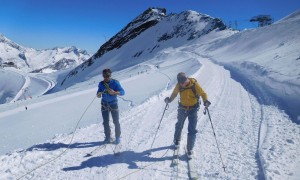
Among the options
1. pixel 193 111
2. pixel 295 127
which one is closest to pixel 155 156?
pixel 193 111

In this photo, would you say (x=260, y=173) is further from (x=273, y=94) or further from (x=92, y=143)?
(x=273, y=94)

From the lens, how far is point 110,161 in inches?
289

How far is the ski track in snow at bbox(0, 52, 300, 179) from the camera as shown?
258 inches

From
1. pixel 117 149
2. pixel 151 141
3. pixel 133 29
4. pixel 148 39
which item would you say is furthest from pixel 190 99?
pixel 133 29

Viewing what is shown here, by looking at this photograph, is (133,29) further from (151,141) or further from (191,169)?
(191,169)

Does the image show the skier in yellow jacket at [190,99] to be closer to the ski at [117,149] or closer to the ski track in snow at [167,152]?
the ski track in snow at [167,152]

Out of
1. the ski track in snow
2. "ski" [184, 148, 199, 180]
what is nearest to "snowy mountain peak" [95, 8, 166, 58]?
the ski track in snow

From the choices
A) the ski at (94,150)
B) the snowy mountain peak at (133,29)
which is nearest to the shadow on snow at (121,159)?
the ski at (94,150)

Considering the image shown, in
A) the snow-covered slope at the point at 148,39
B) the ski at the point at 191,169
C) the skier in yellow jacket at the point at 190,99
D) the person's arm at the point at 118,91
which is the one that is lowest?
the ski at the point at 191,169

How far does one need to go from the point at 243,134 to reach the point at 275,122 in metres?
1.83

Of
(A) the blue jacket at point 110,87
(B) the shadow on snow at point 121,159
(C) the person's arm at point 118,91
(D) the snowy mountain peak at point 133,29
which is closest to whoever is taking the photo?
(B) the shadow on snow at point 121,159

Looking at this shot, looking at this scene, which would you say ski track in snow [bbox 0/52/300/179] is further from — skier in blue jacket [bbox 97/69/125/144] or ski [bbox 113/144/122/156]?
skier in blue jacket [bbox 97/69/125/144]

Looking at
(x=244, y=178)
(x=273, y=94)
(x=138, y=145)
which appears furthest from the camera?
(x=273, y=94)

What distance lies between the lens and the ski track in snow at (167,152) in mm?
6555
